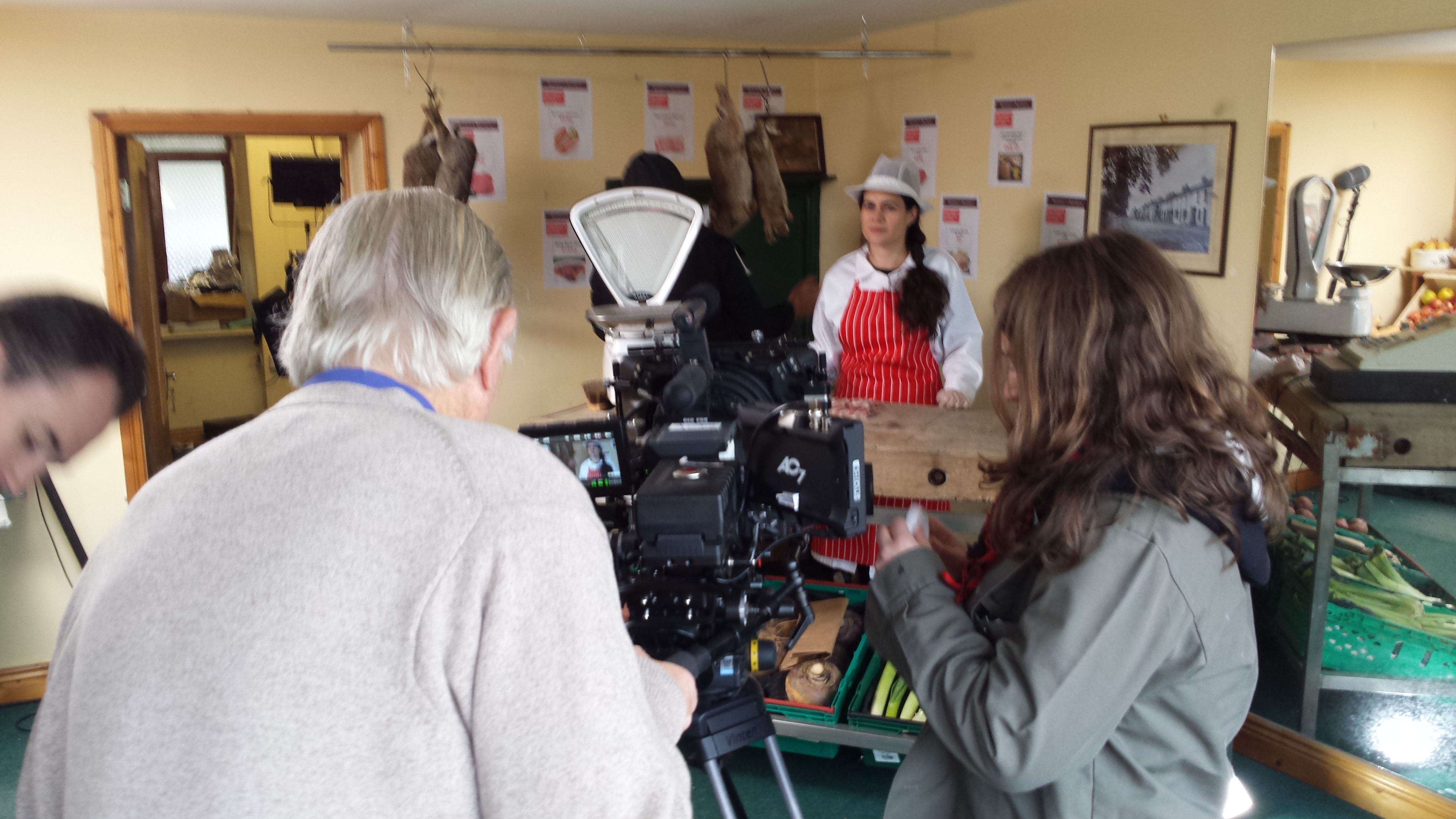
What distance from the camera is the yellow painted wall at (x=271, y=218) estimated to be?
612 centimetres

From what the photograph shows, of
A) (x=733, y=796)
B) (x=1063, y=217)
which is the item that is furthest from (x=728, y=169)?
(x=733, y=796)

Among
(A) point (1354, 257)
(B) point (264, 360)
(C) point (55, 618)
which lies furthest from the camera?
(B) point (264, 360)

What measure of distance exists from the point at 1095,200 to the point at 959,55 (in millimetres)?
827

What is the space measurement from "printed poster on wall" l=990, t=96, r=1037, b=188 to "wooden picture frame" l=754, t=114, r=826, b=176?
921mm

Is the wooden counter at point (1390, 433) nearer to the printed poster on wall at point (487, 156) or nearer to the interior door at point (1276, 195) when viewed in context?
the interior door at point (1276, 195)

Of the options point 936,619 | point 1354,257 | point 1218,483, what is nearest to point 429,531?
point 936,619

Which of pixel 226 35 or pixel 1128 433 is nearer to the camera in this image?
pixel 1128 433

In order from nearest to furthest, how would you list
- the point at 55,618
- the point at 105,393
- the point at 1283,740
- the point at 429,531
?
the point at 429,531, the point at 105,393, the point at 1283,740, the point at 55,618

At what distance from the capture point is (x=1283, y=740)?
2451 mm

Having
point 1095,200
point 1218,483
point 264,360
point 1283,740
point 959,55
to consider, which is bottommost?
point 1283,740

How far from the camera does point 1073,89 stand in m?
3.23

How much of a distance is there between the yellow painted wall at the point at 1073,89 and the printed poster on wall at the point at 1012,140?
0.09 ft

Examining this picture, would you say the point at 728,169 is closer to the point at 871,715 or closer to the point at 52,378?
the point at 871,715

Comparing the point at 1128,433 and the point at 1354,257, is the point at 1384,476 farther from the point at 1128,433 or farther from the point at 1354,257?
the point at 1354,257
